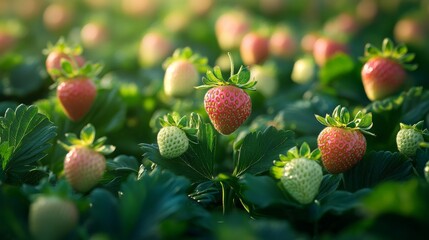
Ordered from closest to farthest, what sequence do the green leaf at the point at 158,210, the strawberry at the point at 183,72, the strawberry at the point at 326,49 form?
the green leaf at the point at 158,210 < the strawberry at the point at 183,72 < the strawberry at the point at 326,49

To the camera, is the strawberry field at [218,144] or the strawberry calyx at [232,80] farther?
the strawberry calyx at [232,80]

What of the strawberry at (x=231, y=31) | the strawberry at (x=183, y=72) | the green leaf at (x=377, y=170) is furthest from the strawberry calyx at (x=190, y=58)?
the strawberry at (x=231, y=31)

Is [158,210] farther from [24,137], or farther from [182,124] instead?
[24,137]

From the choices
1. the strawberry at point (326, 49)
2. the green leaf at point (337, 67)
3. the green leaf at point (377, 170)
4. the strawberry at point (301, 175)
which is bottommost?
the strawberry at point (326, 49)

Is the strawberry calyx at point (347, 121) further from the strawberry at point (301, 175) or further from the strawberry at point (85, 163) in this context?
the strawberry at point (85, 163)

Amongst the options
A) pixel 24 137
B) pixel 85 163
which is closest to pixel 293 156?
pixel 85 163

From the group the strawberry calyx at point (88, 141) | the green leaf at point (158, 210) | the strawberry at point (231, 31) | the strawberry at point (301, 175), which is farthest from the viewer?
the strawberry at point (231, 31)

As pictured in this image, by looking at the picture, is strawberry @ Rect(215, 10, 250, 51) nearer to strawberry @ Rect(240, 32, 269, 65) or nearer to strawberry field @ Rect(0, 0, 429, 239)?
strawberry field @ Rect(0, 0, 429, 239)

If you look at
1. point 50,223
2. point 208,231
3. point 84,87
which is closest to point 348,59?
point 84,87
